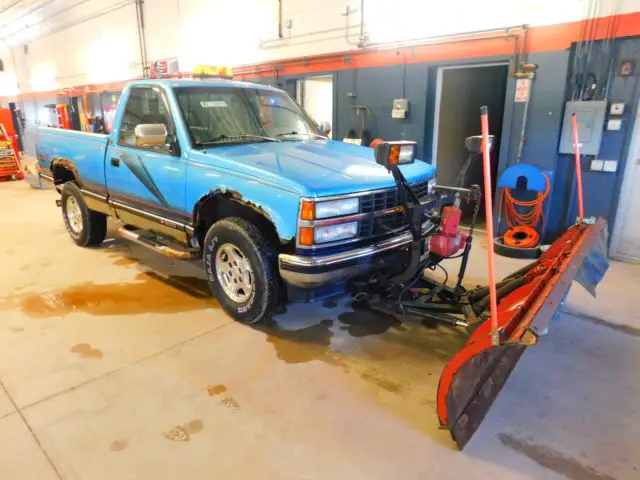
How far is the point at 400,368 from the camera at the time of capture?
2.91 meters

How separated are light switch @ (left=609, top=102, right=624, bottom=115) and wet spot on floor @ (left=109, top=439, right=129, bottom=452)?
5.59 metres

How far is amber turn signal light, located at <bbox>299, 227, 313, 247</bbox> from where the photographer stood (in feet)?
9.07

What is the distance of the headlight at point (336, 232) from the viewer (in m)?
2.80

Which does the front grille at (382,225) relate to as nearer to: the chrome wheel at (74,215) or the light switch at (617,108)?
the light switch at (617,108)

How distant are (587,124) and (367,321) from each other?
11.9 ft

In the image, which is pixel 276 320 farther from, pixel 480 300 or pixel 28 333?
pixel 28 333

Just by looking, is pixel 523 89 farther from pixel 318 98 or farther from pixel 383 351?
pixel 318 98

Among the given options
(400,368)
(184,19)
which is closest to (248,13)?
(184,19)

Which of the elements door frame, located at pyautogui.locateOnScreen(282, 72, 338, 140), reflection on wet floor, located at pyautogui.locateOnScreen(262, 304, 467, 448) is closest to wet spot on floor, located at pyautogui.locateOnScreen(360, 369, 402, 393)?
reflection on wet floor, located at pyautogui.locateOnScreen(262, 304, 467, 448)

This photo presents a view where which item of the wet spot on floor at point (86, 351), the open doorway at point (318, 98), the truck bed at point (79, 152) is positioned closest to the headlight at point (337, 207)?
the wet spot on floor at point (86, 351)

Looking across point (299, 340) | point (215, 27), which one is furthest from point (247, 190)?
point (215, 27)

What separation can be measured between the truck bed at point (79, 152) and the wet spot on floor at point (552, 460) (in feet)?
14.1

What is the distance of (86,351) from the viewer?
3.07 metres

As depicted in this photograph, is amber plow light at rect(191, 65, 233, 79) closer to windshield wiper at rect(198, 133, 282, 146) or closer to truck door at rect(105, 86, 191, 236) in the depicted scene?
truck door at rect(105, 86, 191, 236)
